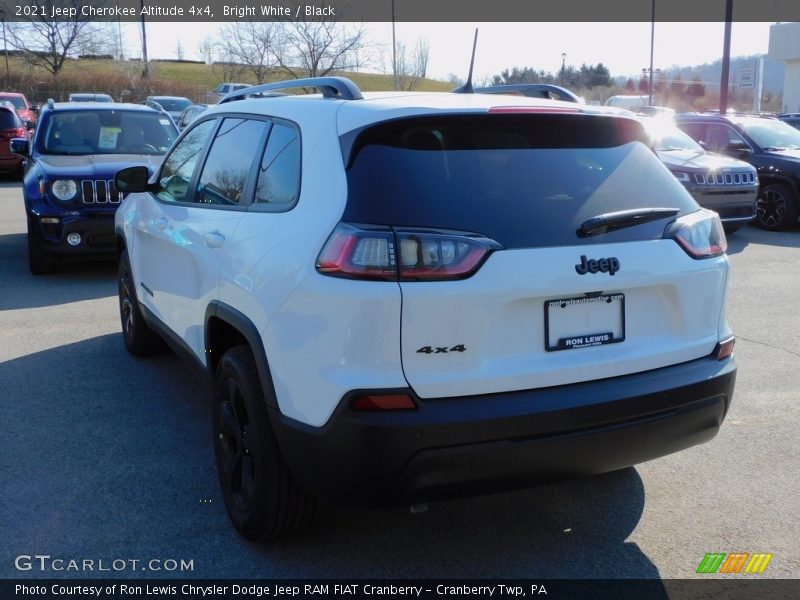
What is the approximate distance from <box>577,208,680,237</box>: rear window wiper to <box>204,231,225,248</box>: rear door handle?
1583mm

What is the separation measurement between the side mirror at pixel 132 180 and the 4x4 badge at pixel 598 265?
3214mm

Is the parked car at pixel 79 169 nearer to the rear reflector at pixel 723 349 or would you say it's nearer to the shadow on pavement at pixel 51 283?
the shadow on pavement at pixel 51 283

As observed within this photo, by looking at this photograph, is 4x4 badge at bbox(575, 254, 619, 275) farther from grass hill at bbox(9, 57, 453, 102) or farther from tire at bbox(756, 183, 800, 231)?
grass hill at bbox(9, 57, 453, 102)

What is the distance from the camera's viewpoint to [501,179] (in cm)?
308

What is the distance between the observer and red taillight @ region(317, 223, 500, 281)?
9.30ft

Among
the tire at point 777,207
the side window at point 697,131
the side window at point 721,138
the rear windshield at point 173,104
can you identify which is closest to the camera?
the tire at point 777,207

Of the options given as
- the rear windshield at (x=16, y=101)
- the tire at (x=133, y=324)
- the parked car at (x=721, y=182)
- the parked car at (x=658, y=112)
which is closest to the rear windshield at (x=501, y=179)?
the tire at (x=133, y=324)

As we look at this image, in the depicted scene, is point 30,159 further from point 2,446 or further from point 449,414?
point 449,414

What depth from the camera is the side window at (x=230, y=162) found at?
12.6ft

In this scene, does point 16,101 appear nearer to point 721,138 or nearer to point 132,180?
point 721,138

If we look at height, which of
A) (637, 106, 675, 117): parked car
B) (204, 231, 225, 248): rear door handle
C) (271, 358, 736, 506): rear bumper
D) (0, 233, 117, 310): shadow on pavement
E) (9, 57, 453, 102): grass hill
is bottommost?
(0, 233, 117, 310): shadow on pavement

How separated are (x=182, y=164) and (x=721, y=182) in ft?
30.2

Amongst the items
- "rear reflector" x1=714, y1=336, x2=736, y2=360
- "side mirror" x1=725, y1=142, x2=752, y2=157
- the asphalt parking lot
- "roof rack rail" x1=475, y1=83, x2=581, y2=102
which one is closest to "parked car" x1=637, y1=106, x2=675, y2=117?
"side mirror" x1=725, y1=142, x2=752, y2=157

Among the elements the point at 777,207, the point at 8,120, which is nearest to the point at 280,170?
the point at 777,207
